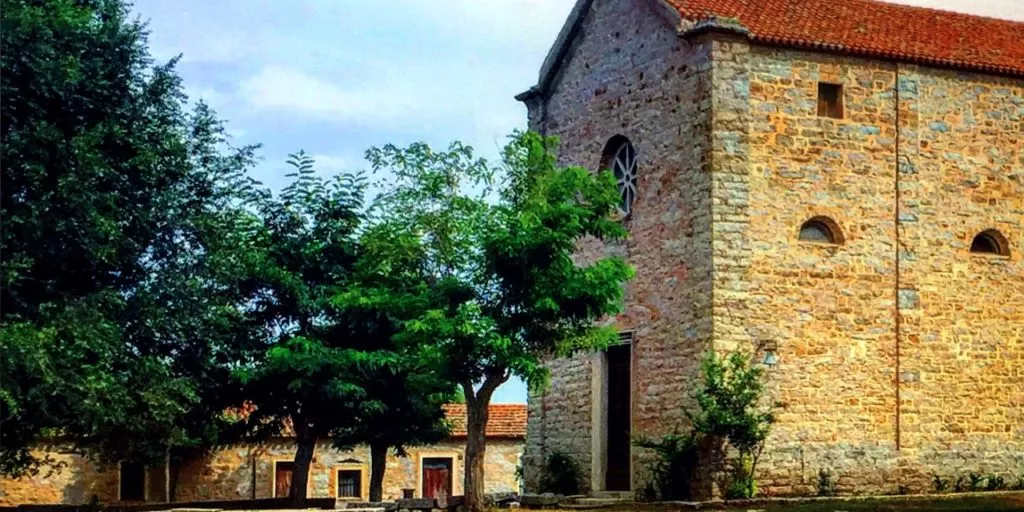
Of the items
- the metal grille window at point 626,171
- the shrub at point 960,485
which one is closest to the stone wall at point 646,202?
the metal grille window at point 626,171

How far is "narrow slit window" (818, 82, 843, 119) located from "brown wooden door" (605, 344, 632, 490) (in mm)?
5987

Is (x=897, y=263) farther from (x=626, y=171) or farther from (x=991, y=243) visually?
(x=626, y=171)

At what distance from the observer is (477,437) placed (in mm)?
26969

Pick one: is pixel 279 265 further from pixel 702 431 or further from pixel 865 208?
pixel 865 208

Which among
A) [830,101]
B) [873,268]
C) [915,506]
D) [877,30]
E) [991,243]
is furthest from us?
[991,243]

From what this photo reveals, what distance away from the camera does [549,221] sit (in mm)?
26250

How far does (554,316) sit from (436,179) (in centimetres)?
345

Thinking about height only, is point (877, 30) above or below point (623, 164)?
above

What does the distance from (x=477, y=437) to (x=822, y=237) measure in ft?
26.5

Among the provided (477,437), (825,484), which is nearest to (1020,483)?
(825,484)

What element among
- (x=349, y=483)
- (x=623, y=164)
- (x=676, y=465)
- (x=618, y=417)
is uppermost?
(x=623, y=164)

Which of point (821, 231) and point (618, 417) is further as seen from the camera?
point (618, 417)

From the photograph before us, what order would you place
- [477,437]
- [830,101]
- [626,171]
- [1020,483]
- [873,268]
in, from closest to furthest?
[477,437] < [873,268] < [830,101] < [1020,483] < [626,171]

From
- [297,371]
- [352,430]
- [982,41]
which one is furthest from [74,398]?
[982,41]
